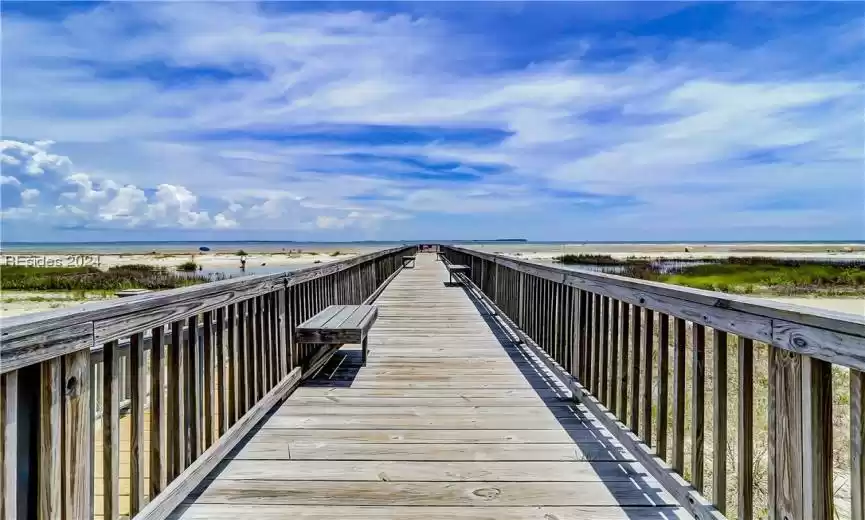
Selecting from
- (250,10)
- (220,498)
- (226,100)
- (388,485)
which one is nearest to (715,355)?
(388,485)

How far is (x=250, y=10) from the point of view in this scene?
21.8 feet

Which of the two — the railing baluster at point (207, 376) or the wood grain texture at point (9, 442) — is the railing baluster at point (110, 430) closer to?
the wood grain texture at point (9, 442)

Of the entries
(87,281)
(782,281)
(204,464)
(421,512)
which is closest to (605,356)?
(421,512)

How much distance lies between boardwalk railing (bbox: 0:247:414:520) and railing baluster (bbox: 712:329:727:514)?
2.09 meters

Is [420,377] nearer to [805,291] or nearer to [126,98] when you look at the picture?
[126,98]

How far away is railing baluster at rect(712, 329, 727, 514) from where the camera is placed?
179 cm

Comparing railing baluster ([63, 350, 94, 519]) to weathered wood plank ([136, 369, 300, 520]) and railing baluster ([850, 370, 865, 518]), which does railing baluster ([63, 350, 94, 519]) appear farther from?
railing baluster ([850, 370, 865, 518])

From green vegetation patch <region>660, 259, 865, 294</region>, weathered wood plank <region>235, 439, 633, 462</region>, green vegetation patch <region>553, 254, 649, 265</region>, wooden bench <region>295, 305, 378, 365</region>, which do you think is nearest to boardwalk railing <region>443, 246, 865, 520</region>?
weathered wood plank <region>235, 439, 633, 462</region>

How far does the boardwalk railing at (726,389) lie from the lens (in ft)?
4.41

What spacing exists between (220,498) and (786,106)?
14497mm

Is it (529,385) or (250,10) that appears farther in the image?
(250,10)

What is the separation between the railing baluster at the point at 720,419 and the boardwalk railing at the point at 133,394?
6.85 feet

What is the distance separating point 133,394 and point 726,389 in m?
2.15

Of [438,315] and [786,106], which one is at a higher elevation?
[786,106]
